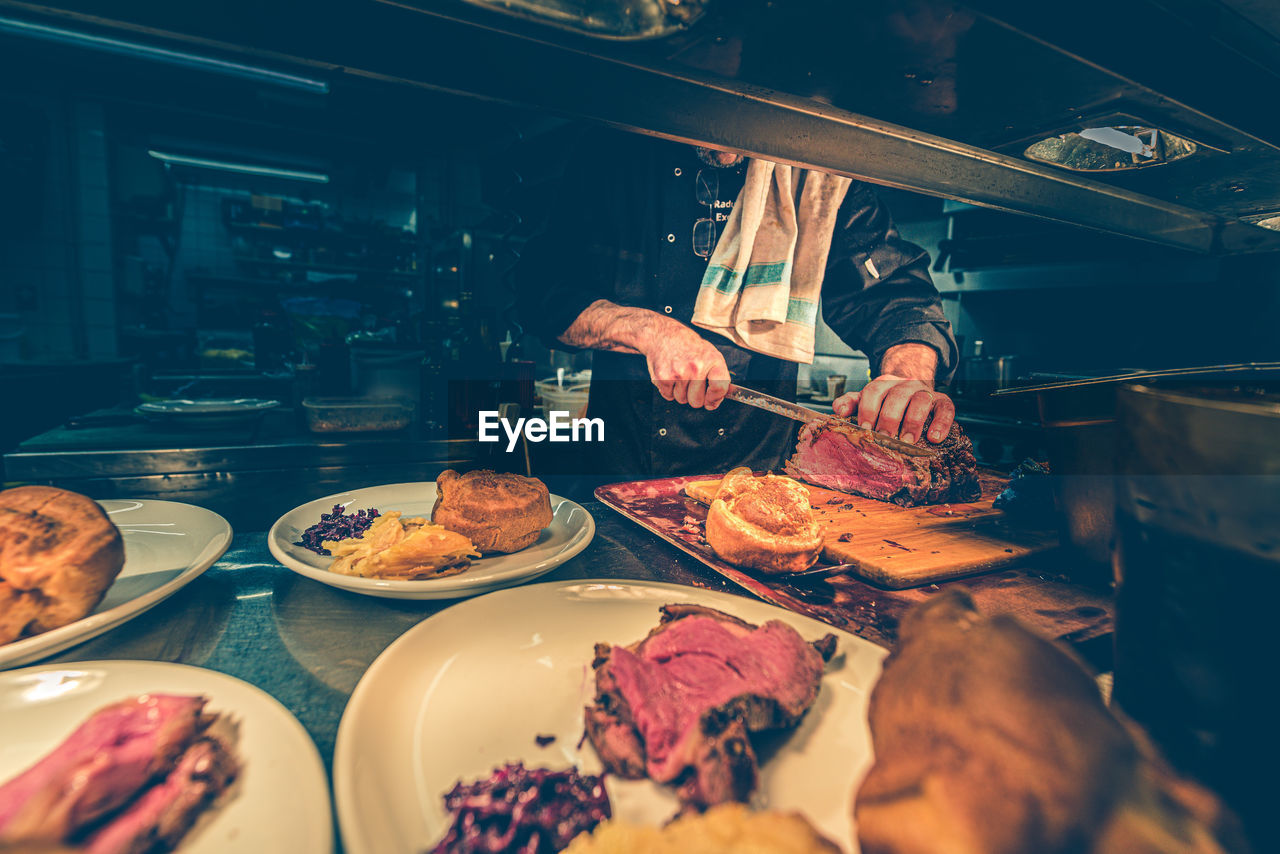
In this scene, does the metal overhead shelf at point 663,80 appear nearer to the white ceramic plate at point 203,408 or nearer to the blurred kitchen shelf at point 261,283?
the white ceramic plate at point 203,408

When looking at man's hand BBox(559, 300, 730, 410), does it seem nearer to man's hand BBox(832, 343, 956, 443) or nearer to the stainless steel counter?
man's hand BBox(832, 343, 956, 443)

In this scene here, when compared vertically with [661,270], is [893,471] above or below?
below

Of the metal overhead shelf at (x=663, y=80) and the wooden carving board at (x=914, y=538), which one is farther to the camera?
the wooden carving board at (x=914, y=538)

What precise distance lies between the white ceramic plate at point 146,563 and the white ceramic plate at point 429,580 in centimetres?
12

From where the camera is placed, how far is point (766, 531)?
4.10ft

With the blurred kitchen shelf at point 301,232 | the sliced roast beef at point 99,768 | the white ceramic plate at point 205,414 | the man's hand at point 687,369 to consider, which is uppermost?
the blurred kitchen shelf at point 301,232

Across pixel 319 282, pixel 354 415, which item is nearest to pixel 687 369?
pixel 354 415

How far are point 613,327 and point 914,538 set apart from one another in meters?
1.39

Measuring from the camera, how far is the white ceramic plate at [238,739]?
47cm

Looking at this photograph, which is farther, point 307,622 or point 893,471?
point 893,471

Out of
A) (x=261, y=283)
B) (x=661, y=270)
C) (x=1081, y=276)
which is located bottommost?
(x=661, y=270)

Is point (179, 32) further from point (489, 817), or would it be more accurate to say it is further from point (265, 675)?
Result: point (489, 817)

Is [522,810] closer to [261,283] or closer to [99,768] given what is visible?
[99,768]

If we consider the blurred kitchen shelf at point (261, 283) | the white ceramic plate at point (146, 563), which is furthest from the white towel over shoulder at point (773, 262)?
the blurred kitchen shelf at point (261, 283)
